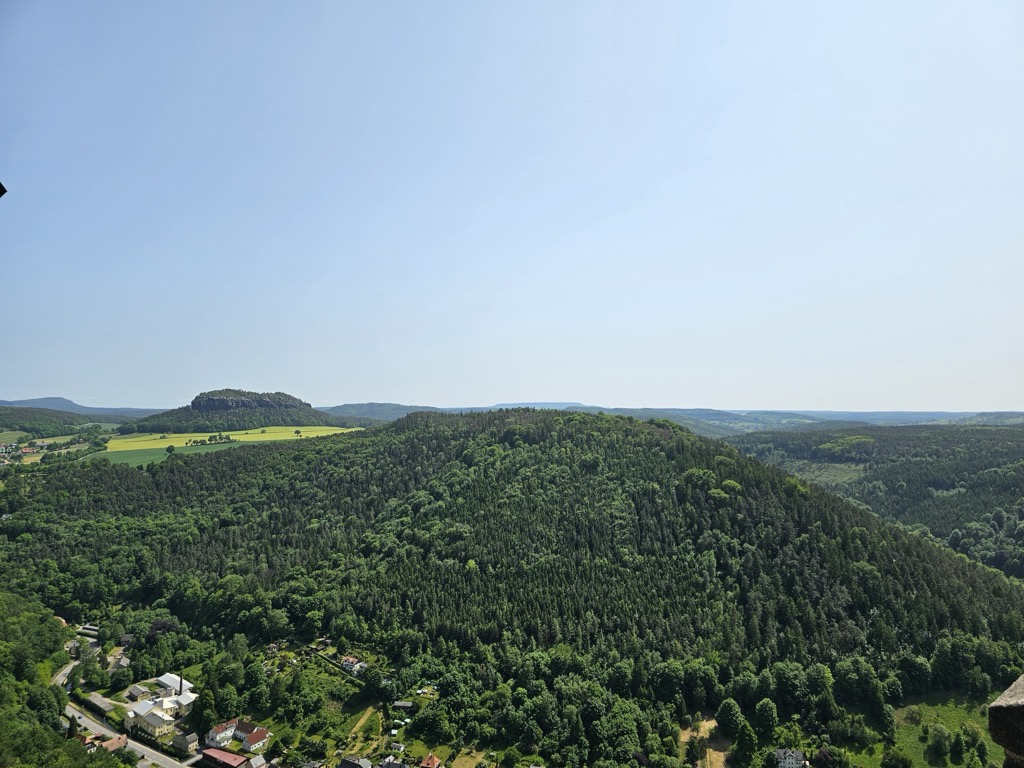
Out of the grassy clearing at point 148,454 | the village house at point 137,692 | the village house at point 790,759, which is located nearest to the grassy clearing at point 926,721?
the village house at point 790,759

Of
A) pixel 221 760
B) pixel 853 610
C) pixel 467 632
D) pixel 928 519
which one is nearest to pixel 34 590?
pixel 221 760

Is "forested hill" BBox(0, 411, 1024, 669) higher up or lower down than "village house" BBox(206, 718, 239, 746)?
higher up

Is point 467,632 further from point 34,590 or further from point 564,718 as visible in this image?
point 34,590

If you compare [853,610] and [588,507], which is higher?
[588,507]

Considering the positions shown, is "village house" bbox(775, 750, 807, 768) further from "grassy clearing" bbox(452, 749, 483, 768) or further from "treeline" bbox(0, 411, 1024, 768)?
"grassy clearing" bbox(452, 749, 483, 768)

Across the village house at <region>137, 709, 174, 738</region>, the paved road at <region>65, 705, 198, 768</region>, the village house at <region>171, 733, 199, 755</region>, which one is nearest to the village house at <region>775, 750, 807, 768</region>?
the paved road at <region>65, 705, 198, 768</region>

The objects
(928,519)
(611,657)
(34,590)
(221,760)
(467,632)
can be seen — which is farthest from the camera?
(928,519)
